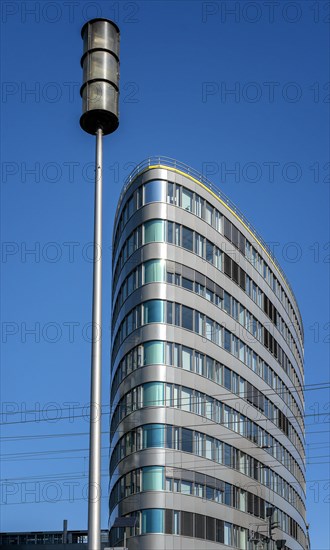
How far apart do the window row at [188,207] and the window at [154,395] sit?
1307 centimetres

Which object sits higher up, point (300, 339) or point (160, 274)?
point (300, 339)

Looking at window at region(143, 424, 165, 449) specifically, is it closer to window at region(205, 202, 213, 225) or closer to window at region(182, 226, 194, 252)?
window at region(182, 226, 194, 252)

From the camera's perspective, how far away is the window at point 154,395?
200 ft

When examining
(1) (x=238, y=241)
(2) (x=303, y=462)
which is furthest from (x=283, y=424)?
(1) (x=238, y=241)

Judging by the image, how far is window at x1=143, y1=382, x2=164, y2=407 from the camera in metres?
60.9

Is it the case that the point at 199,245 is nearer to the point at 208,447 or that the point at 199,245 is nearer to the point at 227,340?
the point at 227,340

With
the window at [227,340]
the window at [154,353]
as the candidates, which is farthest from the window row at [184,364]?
the window at [227,340]

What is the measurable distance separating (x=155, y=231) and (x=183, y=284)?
4270mm

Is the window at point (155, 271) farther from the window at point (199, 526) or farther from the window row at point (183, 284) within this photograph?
the window at point (199, 526)

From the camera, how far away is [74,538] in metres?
127

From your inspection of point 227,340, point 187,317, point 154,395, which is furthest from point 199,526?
point 227,340

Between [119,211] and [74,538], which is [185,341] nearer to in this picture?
[119,211]

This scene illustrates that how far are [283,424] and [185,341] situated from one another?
83.6ft

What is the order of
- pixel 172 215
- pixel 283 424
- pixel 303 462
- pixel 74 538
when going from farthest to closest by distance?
pixel 74 538
pixel 303 462
pixel 283 424
pixel 172 215
